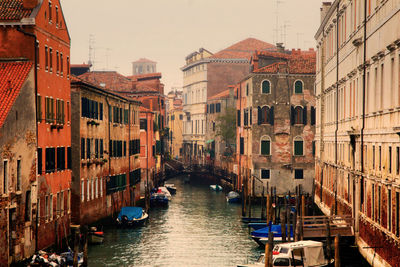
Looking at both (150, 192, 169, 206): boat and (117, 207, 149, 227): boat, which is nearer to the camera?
(117, 207, 149, 227): boat

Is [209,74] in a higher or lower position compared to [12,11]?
higher

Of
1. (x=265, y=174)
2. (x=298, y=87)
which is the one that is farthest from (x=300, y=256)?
(x=298, y=87)

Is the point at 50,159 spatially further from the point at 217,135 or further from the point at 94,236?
the point at 217,135

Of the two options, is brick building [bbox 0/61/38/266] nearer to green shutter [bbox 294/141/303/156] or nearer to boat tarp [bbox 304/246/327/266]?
boat tarp [bbox 304/246/327/266]

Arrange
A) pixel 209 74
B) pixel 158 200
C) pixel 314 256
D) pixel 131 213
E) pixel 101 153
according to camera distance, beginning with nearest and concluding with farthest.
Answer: pixel 314 256 → pixel 101 153 → pixel 131 213 → pixel 158 200 → pixel 209 74

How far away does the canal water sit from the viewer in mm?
32031

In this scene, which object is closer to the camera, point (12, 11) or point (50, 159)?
point (12, 11)

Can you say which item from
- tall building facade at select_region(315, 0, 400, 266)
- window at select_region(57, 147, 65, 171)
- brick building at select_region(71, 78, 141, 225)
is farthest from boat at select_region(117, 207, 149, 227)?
tall building facade at select_region(315, 0, 400, 266)

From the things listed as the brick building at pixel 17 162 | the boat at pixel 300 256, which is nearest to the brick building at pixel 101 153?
the brick building at pixel 17 162

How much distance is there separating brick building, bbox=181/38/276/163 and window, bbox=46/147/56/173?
186ft

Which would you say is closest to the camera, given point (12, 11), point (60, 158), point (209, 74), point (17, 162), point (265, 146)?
point (17, 162)

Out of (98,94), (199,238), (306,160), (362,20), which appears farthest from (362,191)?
(306,160)

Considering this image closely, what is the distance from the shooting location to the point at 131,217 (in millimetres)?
41812

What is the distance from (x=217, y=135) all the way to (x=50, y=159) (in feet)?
147
